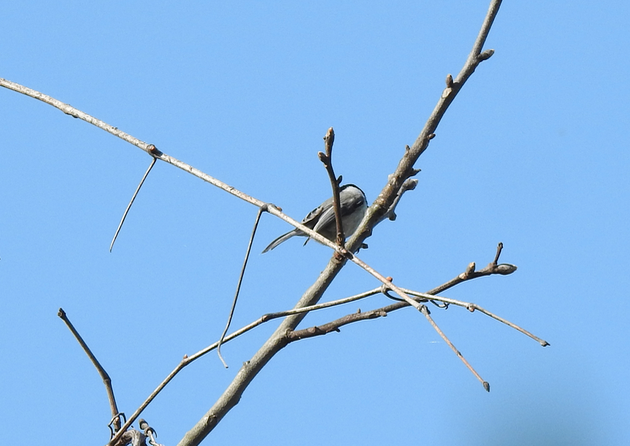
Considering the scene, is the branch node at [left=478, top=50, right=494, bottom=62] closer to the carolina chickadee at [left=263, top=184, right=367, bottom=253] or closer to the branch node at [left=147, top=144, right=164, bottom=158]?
the branch node at [left=147, top=144, right=164, bottom=158]

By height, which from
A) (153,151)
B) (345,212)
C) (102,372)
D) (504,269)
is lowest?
(504,269)

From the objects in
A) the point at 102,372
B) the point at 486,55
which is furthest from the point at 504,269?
the point at 102,372

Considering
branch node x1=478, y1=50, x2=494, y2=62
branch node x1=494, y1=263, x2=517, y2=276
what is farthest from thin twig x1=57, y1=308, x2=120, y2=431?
branch node x1=478, y1=50, x2=494, y2=62

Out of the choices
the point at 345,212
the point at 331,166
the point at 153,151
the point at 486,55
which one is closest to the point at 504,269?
the point at 331,166

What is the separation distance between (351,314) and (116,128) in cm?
115

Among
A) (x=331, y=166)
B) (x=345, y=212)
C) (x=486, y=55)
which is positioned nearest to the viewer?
(x=331, y=166)

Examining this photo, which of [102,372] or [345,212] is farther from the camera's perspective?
[345,212]

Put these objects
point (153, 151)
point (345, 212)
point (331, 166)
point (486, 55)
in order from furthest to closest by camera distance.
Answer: point (345, 212)
point (486, 55)
point (153, 151)
point (331, 166)

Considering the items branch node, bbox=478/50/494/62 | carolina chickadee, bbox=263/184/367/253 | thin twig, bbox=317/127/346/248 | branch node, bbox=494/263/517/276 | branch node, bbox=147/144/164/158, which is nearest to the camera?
thin twig, bbox=317/127/346/248

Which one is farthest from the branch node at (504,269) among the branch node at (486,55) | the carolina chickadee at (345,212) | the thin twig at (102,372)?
the carolina chickadee at (345,212)

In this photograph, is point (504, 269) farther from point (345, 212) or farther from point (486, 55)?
point (345, 212)

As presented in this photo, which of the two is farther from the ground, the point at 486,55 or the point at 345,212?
the point at 345,212

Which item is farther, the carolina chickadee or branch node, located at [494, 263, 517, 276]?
the carolina chickadee

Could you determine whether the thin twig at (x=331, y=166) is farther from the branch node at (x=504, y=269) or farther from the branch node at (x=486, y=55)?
the branch node at (x=486, y=55)
